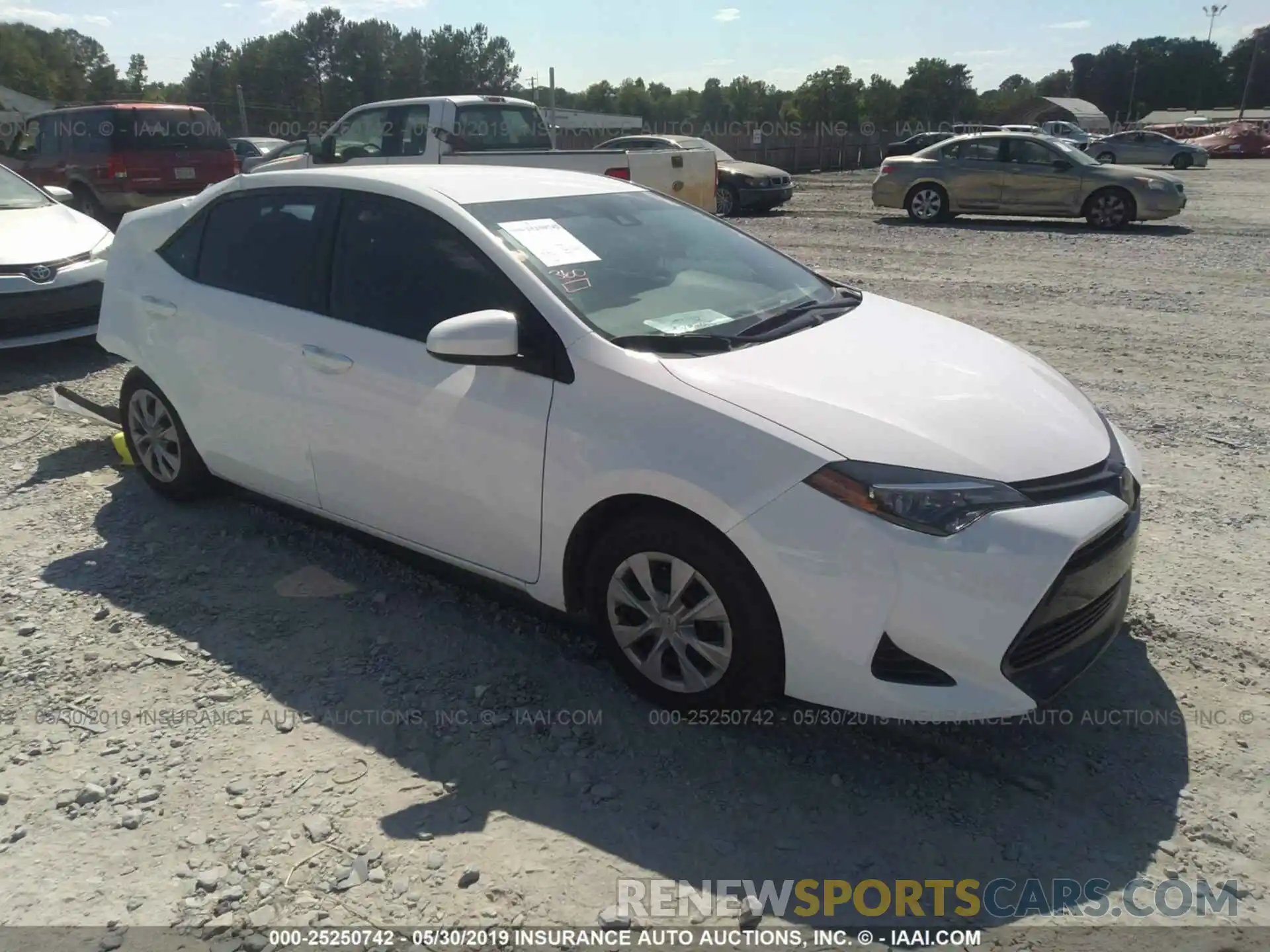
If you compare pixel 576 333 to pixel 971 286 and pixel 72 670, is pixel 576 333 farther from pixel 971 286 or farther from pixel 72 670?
pixel 971 286

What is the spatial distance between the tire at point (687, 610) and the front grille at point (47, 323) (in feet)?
20.4

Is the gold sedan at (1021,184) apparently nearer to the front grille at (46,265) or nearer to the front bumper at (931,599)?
the front grille at (46,265)

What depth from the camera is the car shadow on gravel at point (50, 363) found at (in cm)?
728

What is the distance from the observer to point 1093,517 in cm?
271

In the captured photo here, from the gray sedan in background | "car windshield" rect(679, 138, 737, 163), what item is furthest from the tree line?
"car windshield" rect(679, 138, 737, 163)

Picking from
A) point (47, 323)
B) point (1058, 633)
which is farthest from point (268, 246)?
point (47, 323)

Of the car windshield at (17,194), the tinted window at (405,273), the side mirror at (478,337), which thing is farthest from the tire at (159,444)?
the car windshield at (17,194)

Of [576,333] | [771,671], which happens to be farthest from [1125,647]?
[576,333]

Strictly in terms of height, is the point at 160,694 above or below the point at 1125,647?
below

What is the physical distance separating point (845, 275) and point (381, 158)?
5.78m

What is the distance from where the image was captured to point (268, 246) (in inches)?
164

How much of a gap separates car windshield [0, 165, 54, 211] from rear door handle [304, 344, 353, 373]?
20.3ft

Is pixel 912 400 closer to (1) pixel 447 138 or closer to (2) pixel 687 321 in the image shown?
(2) pixel 687 321

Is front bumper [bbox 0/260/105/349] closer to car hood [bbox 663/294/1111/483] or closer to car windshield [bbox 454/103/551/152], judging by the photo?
car windshield [bbox 454/103/551/152]
